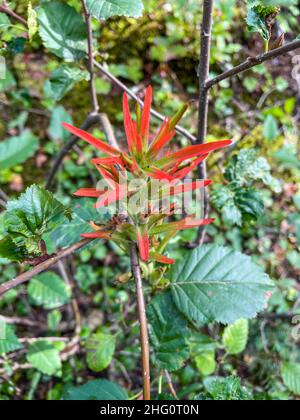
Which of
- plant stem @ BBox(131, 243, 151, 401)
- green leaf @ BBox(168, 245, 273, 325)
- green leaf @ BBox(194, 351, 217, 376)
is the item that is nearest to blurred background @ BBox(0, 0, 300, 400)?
green leaf @ BBox(194, 351, 217, 376)

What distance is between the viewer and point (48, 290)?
1.58 m

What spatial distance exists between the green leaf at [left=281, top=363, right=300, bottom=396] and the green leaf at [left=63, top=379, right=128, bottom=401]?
2.20ft

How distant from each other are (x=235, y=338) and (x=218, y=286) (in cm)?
49

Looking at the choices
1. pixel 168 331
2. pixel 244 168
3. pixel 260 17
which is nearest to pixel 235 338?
pixel 168 331

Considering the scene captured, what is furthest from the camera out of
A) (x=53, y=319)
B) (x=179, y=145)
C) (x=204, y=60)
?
(x=179, y=145)

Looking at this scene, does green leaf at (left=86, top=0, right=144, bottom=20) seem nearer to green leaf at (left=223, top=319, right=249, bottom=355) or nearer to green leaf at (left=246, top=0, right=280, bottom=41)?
green leaf at (left=246, top=0, right=280, bottom=41)

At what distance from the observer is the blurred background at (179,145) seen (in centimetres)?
169

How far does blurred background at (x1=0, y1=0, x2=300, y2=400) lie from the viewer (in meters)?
1.69

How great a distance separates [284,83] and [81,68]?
1.51 metres

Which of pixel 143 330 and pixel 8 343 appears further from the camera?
pixel 8 343

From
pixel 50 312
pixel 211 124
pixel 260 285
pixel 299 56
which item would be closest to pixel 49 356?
pixel 50 312

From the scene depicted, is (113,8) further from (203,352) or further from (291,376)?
(291,376)

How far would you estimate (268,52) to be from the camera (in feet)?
2.46

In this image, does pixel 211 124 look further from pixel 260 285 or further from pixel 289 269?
pixel 260 285
